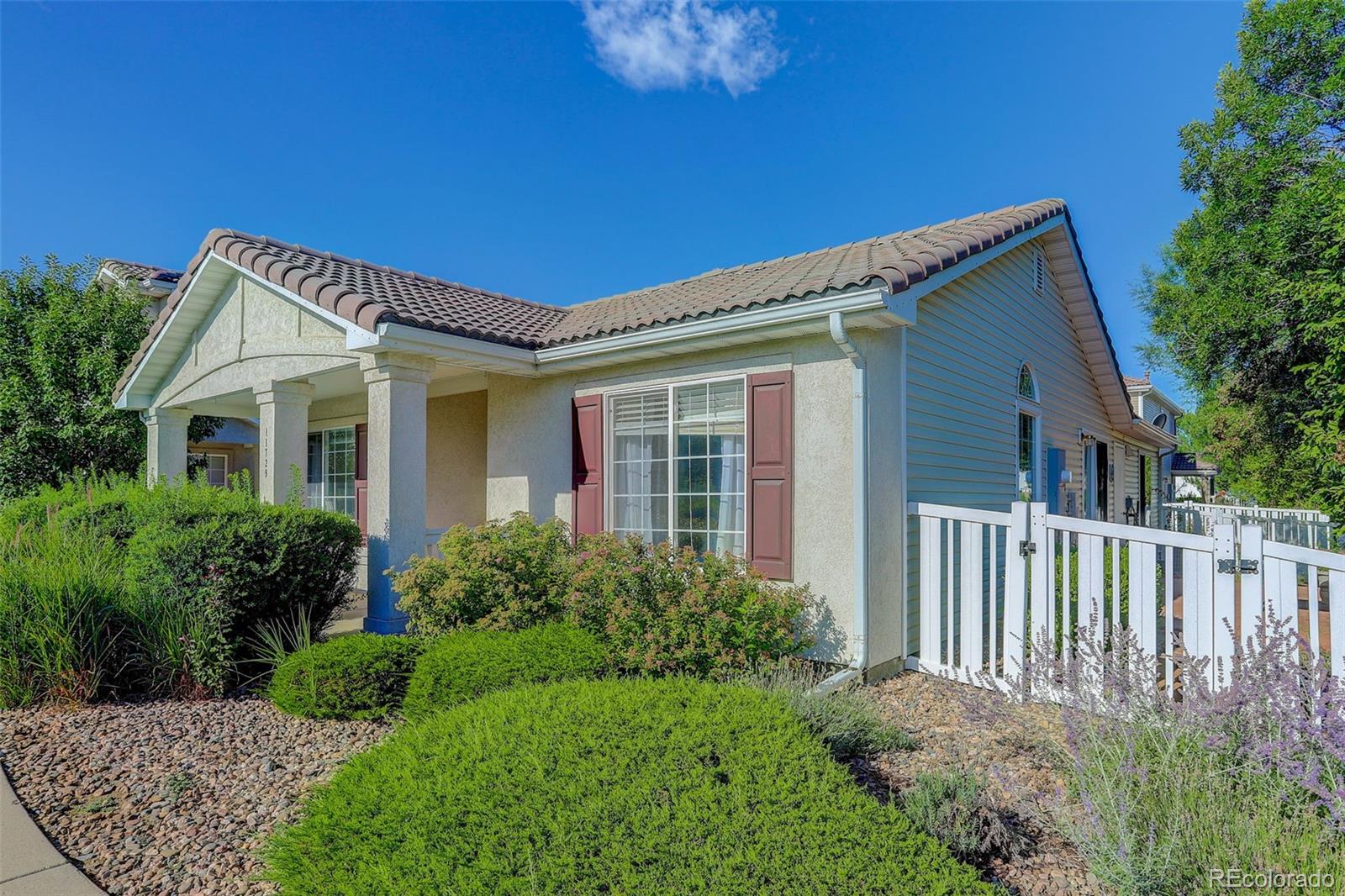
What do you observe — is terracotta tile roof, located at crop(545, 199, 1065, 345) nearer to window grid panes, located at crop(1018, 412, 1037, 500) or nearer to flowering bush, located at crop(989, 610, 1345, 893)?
window grid panes, located at crop(1018, 412, 1037, 500)

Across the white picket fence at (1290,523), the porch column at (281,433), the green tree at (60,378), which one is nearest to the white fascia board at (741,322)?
the porch column at (281,433)

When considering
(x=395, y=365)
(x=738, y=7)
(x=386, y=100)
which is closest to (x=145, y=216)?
(x=386, y=100)

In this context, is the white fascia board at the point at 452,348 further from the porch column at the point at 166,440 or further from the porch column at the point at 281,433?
the porch column at the point at 166,440

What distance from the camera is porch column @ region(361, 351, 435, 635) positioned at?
6.85 metres

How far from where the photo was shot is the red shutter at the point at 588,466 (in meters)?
7.54

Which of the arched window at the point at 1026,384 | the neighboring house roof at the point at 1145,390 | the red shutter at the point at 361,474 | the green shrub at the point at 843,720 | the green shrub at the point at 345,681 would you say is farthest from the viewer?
the neighboring house roof at the point at 1145,390

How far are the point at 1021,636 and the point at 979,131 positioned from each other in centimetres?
872

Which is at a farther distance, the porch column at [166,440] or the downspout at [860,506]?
the porch column at [166,440]

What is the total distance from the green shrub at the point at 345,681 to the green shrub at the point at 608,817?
1.66m

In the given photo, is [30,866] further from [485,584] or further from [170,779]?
[485,584]

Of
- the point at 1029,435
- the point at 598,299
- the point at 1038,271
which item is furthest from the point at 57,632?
the point at 1038,271

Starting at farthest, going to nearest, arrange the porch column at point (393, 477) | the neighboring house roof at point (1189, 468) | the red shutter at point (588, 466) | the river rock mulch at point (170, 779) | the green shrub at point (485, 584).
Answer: the neighboring house roof at point (1189, 468) → the red shutter at point (588, 466) → the porch column at point (393, 477) → the green shrub at point (485, 584) → the river rock mulch at point (170, 779)

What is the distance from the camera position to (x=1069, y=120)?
33.2 ft

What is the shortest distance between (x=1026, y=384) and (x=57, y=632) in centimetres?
1123
